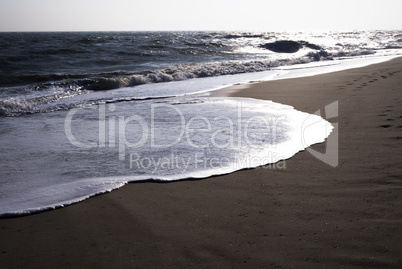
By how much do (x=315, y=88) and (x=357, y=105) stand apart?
8.64 ft

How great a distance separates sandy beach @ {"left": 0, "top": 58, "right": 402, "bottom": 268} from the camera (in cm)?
237

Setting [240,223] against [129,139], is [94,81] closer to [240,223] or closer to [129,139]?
[129,139]

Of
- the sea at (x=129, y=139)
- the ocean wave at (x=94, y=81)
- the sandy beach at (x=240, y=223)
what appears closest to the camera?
the sandy beach at (x=240, y=223)

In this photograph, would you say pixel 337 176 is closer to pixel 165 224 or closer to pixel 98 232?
pixel 165 224

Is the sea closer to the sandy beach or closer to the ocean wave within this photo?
the ocean wave

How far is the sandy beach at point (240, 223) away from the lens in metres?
2.37

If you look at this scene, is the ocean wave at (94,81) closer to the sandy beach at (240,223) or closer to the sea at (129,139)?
the sea at (129,139)

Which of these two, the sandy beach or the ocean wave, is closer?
the sandy beach

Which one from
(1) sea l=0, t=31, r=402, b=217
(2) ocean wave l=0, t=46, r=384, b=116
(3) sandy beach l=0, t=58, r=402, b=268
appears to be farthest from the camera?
(2) ocean wave l=0, t=46, r=384, b=116

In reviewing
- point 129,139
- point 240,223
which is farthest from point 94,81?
point 240,223

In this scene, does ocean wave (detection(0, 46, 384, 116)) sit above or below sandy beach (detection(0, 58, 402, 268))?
above

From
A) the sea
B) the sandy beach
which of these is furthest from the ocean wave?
the sandy beach

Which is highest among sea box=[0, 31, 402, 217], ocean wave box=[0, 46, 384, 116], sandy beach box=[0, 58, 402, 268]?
ocean wave box=[0, 46, 384, 116]

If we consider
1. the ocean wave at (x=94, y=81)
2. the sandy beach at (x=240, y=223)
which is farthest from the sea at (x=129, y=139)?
the sandy beach at (x=240, y=223)
